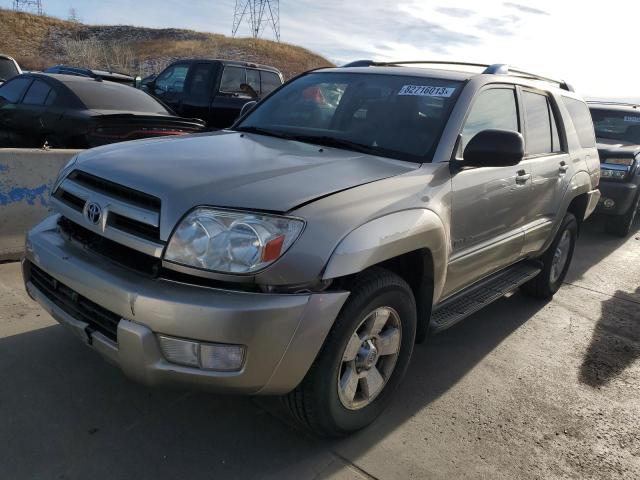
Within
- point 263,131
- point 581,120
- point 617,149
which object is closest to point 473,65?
point 263,131

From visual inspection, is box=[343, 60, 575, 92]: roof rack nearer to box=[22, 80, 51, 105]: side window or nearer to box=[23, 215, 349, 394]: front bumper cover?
box=[23, 215, 349, 394]: front bumper cover

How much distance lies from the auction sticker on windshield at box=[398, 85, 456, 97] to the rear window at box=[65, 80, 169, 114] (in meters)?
4.33

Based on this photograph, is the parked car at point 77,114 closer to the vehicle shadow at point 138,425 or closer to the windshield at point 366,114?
the windshield at point 366,114

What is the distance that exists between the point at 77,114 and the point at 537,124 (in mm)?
4912

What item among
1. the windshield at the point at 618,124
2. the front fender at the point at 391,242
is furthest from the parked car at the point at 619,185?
the front fender at the point at 391,242

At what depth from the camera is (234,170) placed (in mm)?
2529

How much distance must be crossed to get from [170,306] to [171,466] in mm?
843

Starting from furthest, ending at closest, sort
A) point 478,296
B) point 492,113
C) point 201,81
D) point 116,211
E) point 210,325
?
point 201,81, point 478,296, point 492,113, point 116,211, point 210,325

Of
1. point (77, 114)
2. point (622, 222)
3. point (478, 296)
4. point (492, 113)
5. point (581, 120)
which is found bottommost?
point (622, 222)

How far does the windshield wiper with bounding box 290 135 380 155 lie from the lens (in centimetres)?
311

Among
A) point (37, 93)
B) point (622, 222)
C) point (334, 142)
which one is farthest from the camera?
point (622, 222)

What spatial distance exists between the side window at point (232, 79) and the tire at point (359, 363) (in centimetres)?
788

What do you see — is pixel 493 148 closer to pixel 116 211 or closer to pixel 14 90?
pixel 116 211

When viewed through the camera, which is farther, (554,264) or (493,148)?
(554,264)
